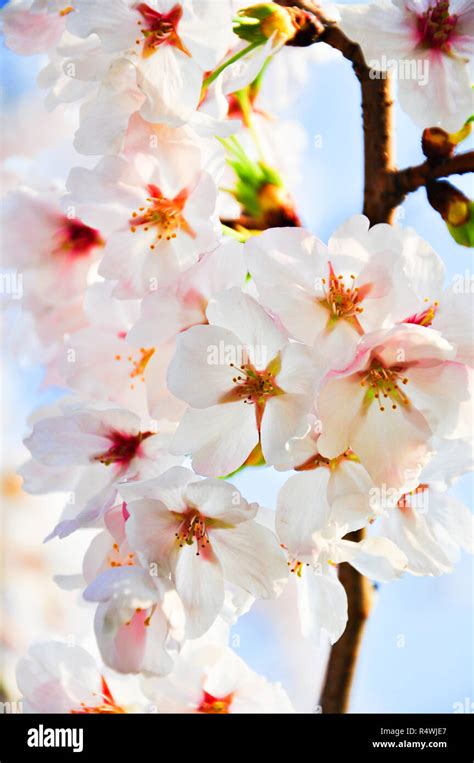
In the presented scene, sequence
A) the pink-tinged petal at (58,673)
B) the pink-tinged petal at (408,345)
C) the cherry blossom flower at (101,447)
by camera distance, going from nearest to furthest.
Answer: the pink-tinged petal at (408,345)
the cherry blossom flower at (101,447)
the pink-tinged petal at (58,673)

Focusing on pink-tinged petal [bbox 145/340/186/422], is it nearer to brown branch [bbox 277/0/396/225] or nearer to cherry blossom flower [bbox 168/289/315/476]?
cherry blossom flower [bbox 168/289/315/476]

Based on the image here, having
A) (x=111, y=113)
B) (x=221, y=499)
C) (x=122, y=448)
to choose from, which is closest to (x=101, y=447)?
(x=122, y=448)

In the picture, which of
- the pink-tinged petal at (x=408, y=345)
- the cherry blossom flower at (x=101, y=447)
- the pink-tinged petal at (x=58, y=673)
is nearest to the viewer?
the pink-tinged petal at (x=408, y=345)

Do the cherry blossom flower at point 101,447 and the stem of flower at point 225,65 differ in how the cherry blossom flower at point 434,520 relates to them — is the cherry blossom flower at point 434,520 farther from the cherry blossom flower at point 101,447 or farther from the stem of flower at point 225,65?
the stem of flower at point 225,65

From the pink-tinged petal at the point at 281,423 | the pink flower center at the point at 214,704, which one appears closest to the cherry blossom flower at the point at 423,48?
the pink-tinged petal at the point at 281,423

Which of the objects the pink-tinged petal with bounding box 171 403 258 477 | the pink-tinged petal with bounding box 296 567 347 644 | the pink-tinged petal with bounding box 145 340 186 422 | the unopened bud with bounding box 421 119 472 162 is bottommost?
the pink-tinged petal with bounding box 296 567 347 644

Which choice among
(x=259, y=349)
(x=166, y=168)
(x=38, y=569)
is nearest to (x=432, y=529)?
(x=259, y=349)

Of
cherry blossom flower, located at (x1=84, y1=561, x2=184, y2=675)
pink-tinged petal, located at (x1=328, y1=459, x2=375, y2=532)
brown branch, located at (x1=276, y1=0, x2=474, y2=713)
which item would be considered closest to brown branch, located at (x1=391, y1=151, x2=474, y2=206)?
brown branch, located at (x1=276, y1=0, x2=474, y2=713)
